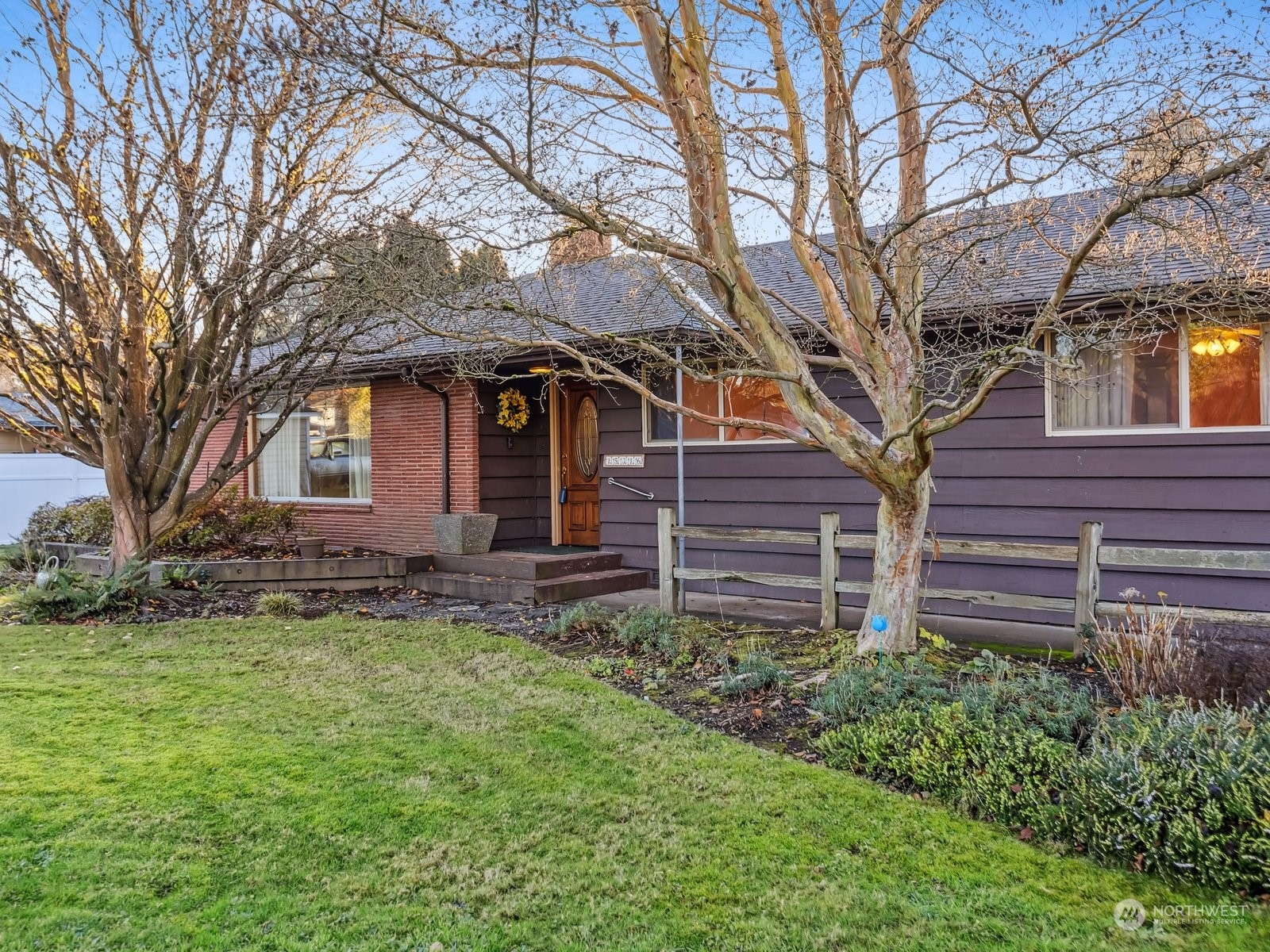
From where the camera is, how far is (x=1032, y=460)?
311 inches

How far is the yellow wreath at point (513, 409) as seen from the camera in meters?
11.7

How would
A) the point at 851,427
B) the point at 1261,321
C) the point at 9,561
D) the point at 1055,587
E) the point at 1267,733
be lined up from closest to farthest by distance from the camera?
the point at 1267,733
the point at 851,427
the point at 1261,321
the point at 1055,587
the point at 9,561

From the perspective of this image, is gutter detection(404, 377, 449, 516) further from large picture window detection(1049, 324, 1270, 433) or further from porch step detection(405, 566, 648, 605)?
large picture window detection(1049, 324, 1270, 433)

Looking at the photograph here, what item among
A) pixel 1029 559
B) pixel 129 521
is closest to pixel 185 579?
pixel 129 521

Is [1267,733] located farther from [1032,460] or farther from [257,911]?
[1032,460]

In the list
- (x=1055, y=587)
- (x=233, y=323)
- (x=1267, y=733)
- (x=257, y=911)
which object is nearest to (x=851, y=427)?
(x=1267, y=733)

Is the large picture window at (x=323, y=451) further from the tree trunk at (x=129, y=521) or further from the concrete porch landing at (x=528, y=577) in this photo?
the tree trunk at (x=129, y=521)

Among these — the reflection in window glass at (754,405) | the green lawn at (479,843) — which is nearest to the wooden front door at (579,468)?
the reflection in window glass at (754,405)

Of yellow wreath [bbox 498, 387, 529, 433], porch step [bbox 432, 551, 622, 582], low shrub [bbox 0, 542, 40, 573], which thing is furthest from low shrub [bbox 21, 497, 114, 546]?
yellow wreath [bbox 498, 387, 529, 433]

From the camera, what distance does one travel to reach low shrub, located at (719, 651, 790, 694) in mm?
5391

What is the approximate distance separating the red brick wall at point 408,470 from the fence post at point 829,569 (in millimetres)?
5639

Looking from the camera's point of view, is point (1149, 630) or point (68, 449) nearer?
point (1149, 630)

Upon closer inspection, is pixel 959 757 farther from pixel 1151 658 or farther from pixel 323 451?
pixel 323 451

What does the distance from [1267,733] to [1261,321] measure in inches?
190
